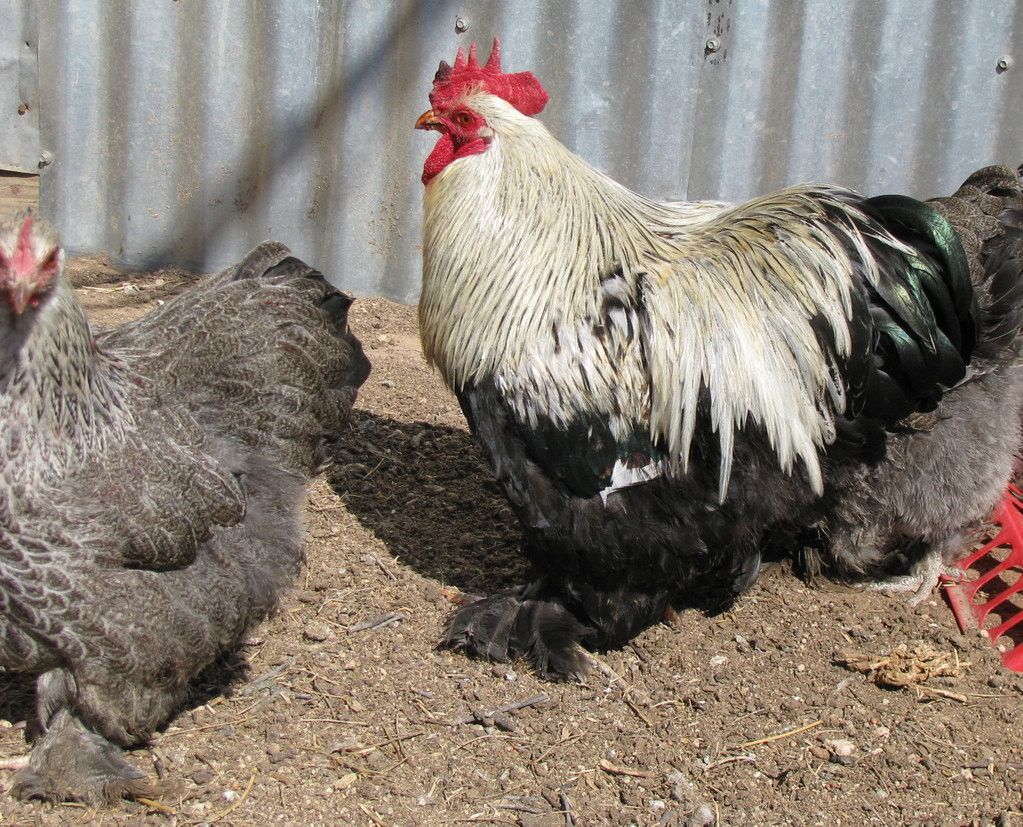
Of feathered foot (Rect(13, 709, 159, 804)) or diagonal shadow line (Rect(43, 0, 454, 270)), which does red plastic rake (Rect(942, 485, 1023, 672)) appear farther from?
diagonal shadow line (Rect(43, 0, 454, 270))

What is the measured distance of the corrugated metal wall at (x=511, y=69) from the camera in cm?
568

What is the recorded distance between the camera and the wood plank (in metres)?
5.97

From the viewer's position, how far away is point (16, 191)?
6.00 metres

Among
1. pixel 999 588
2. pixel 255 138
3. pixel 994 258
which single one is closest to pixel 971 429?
pixel 994 258

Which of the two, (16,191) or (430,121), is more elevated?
(430,121)

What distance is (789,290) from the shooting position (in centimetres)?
364

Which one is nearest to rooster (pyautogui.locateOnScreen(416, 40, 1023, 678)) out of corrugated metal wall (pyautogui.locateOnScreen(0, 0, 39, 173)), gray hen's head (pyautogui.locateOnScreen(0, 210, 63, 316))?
gray hen's head (pyautogui.locateOnScreen(0, 210, 63, 316))

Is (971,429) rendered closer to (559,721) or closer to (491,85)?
(559,721)

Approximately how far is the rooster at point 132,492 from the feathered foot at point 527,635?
0.75 m

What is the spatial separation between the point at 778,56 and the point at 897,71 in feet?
2.24

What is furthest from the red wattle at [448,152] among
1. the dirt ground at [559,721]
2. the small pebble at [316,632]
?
the small pebble at [316,632]

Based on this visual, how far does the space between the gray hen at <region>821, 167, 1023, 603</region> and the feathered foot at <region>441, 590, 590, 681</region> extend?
3.90 feet

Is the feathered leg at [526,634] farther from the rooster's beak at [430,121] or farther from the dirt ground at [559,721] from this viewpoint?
the rooster's beak at [430,121]

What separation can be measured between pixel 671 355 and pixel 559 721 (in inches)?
54.4
